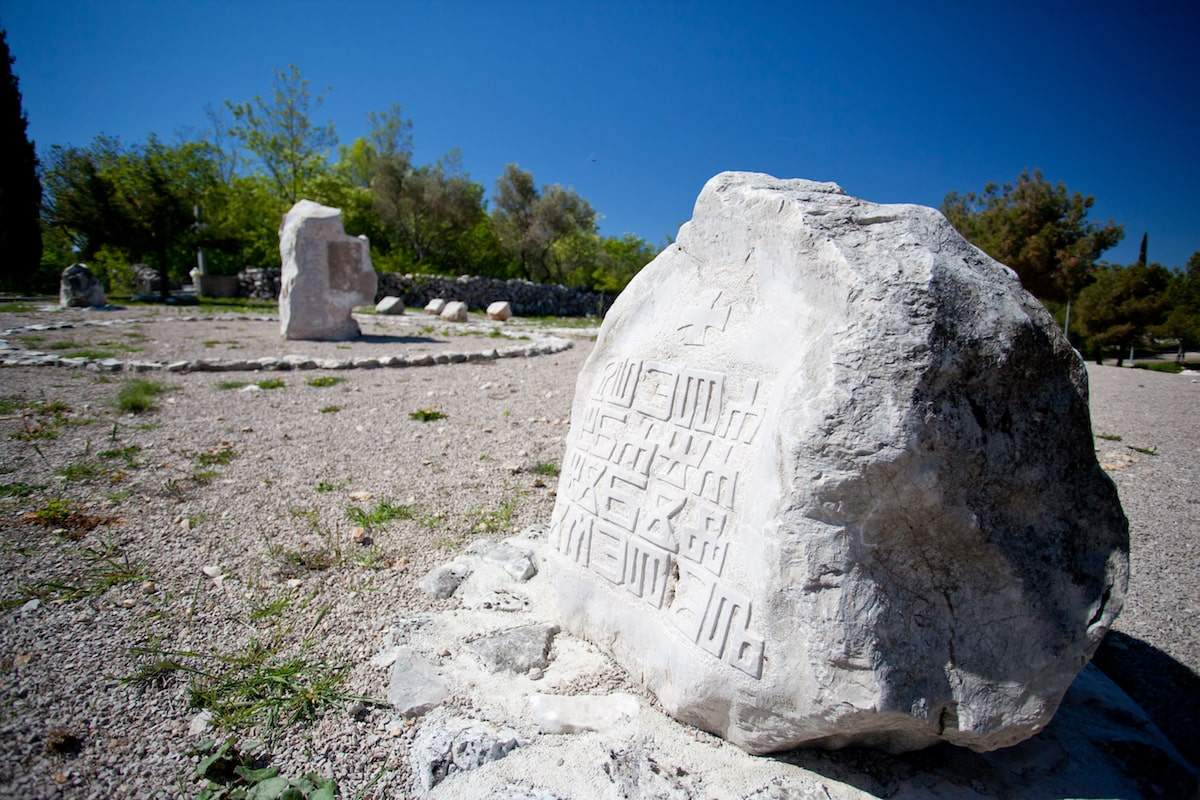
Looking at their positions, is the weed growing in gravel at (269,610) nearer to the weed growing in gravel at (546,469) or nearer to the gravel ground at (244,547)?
the gravel ground at (244,547)

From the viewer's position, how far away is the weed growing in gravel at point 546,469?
186 inches

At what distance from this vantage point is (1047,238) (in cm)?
1964

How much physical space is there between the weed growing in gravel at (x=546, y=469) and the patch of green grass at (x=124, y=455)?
111 inches

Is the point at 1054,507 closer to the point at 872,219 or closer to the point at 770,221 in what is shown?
the point at 872,219

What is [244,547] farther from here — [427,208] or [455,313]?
[427,208]

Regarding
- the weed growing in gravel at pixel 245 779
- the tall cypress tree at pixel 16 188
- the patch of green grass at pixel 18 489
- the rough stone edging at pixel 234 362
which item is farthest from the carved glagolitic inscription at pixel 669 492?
the tall cypress tree at pixel 16 188

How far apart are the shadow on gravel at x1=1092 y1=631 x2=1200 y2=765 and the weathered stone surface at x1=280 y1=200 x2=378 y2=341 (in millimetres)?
11399

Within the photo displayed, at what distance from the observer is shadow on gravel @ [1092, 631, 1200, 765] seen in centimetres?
241

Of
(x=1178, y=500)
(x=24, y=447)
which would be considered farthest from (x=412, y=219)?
(x=1178, y=500)

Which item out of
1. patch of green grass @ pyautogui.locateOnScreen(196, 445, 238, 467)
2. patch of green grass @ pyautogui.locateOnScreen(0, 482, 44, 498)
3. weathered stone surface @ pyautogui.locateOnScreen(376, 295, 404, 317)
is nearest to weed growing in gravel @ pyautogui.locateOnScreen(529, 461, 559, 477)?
patch of green grass @ pyautogui.locateOnScreen(196, 445, 238, 467)

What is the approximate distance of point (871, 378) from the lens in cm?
165

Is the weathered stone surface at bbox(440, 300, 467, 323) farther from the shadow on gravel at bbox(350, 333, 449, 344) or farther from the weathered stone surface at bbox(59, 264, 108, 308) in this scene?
the weathered stone surface at bbox(59, 264, 108, 308)

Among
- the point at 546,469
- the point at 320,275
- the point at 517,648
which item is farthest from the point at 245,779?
the point at 320,275

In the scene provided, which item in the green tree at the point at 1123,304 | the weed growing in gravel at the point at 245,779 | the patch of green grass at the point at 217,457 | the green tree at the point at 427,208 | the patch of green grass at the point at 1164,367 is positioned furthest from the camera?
the green tree at the point at 427,208
